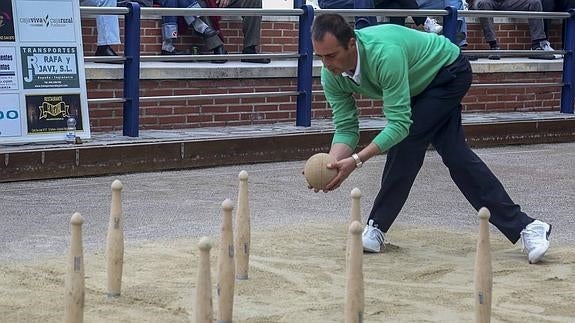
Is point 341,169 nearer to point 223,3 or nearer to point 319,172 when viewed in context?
point 319,172

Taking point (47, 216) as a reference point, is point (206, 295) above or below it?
above

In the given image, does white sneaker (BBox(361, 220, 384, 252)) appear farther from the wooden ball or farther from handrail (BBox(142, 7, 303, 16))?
handrail (BBox(142, 7, 303, 16))

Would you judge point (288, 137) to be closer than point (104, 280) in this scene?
No

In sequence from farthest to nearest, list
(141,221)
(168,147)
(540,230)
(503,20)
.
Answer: (503,20)
(168,147)
(141,221)
(540,230)

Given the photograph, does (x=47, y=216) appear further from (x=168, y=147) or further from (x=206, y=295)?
(x=206, y=295)

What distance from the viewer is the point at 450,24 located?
566 inches

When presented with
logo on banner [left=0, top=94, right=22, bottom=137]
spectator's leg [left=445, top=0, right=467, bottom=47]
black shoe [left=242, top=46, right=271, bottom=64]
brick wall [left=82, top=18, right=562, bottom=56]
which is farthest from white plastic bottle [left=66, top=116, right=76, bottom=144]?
spectator's leg [left=445, top=0, right=467, bottom=47]

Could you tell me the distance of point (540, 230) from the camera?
294 inches

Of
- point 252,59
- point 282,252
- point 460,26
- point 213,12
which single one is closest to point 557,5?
point 460,26

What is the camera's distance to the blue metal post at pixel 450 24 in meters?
14.3

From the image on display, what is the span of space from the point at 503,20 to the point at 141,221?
30.8ft

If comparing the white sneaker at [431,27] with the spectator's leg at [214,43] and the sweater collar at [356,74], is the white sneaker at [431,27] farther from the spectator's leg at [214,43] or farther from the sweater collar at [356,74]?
the sweater collar at [356,74]

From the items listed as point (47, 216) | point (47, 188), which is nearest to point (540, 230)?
point (47, 216)

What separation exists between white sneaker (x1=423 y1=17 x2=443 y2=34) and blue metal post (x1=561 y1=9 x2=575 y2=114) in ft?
6.45
